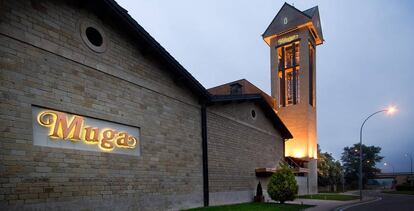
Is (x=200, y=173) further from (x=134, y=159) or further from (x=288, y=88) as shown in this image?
(x=288, y=88)

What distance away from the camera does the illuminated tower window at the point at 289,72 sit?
1725 inches

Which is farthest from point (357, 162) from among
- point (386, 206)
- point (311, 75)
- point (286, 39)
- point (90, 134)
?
point (90, 134)

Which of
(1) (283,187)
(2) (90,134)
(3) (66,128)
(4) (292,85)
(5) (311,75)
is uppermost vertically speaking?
(5) (311,75)

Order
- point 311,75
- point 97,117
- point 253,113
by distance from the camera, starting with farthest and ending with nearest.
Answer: point 311,75 → point 253,113 → point 97,117

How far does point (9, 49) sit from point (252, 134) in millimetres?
18720

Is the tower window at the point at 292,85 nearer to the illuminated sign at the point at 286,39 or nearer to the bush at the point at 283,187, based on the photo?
the illuminated sign at the point at 286,39

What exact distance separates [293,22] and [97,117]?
37.2 metres

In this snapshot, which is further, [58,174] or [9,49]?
[58,174]

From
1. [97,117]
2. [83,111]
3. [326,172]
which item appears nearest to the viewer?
[83,111]

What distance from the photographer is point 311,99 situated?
43.1 m

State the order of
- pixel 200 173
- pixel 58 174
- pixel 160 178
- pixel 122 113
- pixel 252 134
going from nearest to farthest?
pixel 58 174 < pixel 122 113 < pixel 160 178 < pixel 200 173 < pixel 252 134

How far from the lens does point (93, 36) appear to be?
12914 millimetres

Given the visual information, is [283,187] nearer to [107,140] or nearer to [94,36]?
[107,140]

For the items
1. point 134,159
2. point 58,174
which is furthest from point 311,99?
point 58,174
